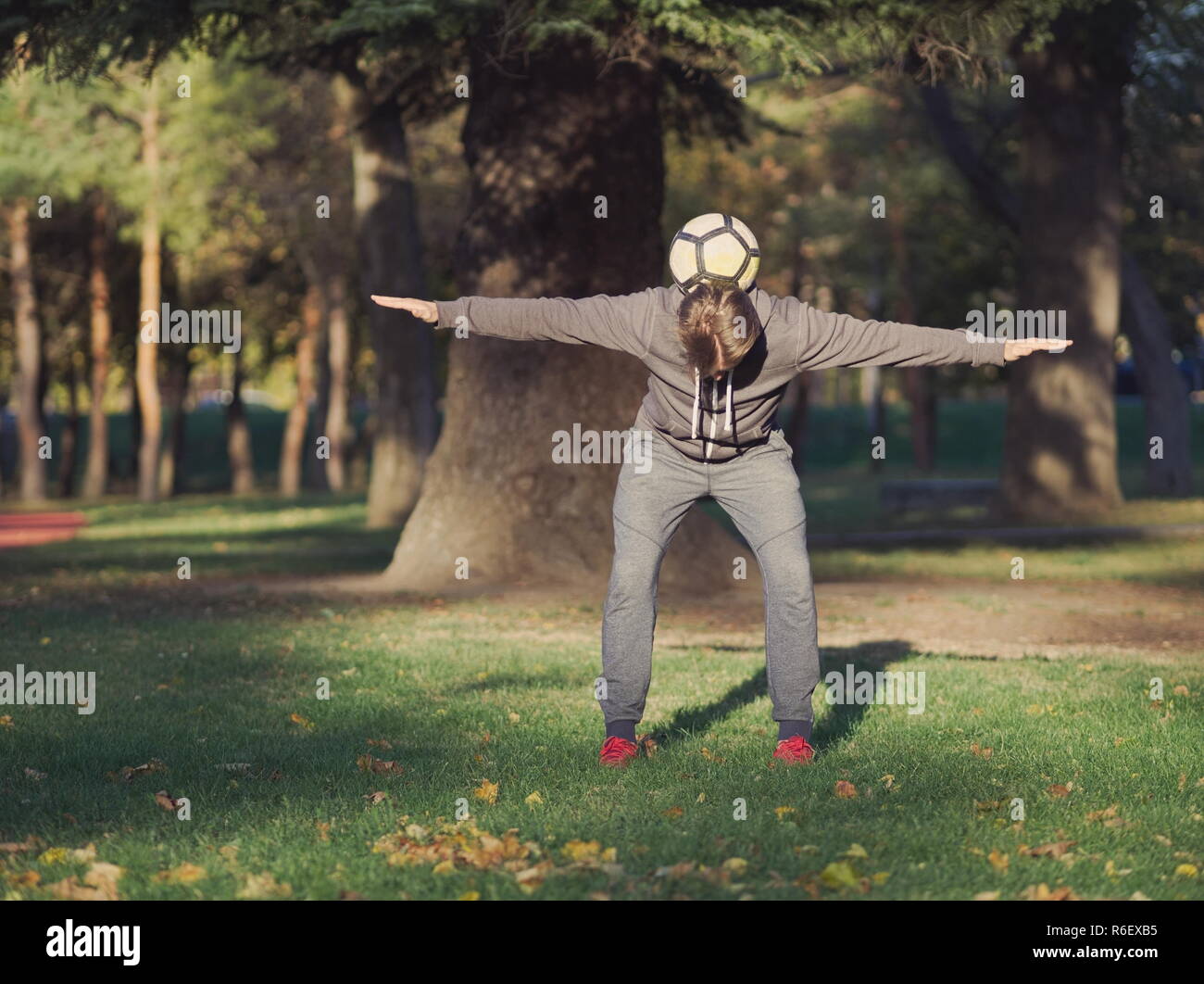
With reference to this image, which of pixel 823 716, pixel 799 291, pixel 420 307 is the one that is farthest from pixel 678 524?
pixel 799 291

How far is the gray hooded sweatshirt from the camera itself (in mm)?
6414

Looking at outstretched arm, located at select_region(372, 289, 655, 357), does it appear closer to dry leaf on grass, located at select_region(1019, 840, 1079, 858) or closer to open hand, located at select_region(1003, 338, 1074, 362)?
open hand, located at select_region(1003, 338, 1074, 362)

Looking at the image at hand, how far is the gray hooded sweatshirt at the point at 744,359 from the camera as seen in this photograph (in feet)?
21.0

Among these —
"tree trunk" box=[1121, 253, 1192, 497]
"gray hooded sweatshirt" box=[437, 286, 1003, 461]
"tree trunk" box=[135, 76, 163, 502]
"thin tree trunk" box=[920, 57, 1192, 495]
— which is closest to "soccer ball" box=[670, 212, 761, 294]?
"gray hooded sweatshirt" box=[437, 286, 1003, 461]

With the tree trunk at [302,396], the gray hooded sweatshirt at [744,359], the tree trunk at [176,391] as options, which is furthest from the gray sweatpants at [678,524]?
the tree trunk at [176,391]

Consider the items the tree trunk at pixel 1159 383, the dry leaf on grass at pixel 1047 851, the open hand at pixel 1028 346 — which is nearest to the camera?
the dry leaf on grass at pixel 1047 851

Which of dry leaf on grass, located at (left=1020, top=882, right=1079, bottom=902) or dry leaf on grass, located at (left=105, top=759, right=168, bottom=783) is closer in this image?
dry leaf on grass, located at (left=1020, top=882, right=1079, bottom=902)

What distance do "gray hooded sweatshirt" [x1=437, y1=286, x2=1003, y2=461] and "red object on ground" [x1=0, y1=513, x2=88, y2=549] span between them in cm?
1662

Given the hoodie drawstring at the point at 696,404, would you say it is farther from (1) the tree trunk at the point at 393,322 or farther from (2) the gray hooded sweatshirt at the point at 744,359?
(1) the tree trunk at the point at 393,322

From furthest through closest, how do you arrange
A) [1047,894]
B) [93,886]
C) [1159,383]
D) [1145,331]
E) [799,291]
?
[799,291] < [1159,383] < [1145,331] < [93,886] < [1047,894]

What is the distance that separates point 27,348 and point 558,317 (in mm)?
31517

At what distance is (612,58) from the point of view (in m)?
13.1

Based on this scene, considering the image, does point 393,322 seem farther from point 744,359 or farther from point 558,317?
point 744,359

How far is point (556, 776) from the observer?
654 centimetres
